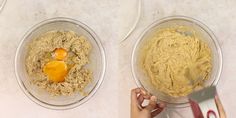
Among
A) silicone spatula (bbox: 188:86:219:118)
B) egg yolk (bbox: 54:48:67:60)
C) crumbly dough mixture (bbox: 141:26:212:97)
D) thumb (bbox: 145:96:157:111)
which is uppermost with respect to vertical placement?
egg yolk (bbox: 54:48:67:60)

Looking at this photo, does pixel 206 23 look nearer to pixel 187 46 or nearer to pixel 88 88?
pixel 187 46

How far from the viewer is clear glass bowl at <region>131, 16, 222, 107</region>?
1.28 metres

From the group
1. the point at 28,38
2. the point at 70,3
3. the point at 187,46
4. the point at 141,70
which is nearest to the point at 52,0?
the point at 70,3

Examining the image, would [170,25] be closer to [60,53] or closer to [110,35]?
[110,35]

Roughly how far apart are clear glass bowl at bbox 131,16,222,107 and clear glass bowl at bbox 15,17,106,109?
129 mm

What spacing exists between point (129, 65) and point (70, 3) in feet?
1.06

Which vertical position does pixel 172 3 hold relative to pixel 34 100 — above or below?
above

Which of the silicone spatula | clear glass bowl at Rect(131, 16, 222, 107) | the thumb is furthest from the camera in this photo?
clear glass bowl at Rect(131, 16, 222, 107)

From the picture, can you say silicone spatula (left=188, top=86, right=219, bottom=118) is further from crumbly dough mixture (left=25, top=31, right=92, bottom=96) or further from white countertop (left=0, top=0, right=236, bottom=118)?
crumbly dough mixture (left=25, top=31, right=92, bottom=96)

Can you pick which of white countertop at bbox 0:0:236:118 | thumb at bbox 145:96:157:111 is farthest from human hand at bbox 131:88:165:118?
white countertop at bbox 0:0:236:118

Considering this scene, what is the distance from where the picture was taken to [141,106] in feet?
3.90

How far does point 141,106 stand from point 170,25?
319 mm

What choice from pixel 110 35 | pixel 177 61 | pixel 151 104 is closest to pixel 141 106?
pixel 151 104

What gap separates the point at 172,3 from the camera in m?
1.34
